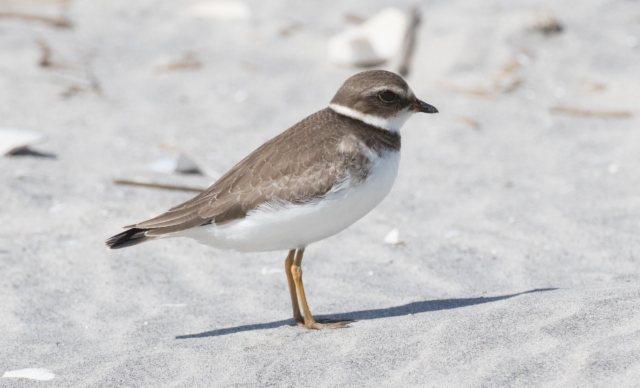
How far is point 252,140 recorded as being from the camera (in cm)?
869

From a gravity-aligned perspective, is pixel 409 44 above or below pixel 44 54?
above

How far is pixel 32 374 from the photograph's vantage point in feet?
14.3

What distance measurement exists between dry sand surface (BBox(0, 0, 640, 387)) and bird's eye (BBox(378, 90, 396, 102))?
132 cm

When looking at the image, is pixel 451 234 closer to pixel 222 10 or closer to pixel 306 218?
pixel 306 218

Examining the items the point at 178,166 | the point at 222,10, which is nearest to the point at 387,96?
the point at 178,166

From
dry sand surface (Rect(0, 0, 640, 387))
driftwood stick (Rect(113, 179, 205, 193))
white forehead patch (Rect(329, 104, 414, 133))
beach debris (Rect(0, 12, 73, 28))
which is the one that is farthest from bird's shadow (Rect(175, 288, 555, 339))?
beach debris (Rect(0, 12, 73, 28))

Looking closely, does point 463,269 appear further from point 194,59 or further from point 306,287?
point 194,59

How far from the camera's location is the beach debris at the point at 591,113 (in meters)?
8.72

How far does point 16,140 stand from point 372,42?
14.5 ft

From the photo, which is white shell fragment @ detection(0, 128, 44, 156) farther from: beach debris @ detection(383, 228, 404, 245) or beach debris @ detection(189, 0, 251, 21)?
beach debris @ detection(189, 0, 251, 21)

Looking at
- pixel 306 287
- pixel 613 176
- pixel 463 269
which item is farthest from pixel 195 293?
pixel 613 176

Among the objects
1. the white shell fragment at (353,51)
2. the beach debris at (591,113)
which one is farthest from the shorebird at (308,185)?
the white shell fragment at (353,51)

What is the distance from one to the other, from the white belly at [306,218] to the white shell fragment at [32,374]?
1.08m

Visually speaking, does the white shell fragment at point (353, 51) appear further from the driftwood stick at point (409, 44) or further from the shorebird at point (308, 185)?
the shorebird at point (308, 185)
